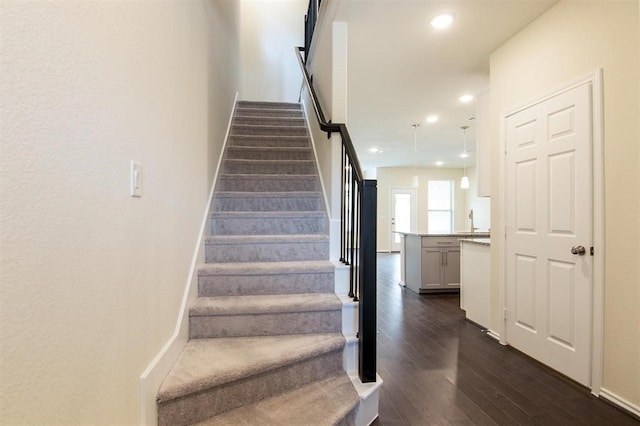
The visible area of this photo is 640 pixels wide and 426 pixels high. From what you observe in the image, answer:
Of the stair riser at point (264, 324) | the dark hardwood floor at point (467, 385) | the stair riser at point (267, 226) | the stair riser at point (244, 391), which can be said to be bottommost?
the dark hardwood floor at point (467, 385)

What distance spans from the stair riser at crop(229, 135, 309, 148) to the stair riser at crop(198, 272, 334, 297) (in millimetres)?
2002

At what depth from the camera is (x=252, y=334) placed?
6.33 ft

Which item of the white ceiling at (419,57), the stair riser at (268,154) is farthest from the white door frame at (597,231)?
the stair riser at (268,154)

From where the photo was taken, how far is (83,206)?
0.86 m

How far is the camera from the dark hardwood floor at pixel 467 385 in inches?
72.6

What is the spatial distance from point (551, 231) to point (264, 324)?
217 cm

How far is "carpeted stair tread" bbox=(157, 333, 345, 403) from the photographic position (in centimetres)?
142

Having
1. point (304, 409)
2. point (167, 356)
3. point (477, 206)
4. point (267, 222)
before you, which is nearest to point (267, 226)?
point (267, 222)

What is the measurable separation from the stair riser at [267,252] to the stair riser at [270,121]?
7.48 feet

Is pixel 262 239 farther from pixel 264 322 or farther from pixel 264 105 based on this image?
pixel 264 105

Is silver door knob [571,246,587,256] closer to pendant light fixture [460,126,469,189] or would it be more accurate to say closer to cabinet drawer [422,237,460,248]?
cabinet drawer [422,237,460,248]

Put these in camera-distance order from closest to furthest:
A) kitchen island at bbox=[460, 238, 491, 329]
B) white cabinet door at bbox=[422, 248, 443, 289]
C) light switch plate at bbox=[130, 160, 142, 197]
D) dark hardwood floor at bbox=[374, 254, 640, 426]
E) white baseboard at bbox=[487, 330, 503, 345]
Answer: light switch plate at bbox=[130, 160, 142, 197]
dark hardwood floor at bbox=[374, 254, 640, 426]
white baseboard at bbox=[487, 330, 503, 345]
kitchen island at bbox=[460, 238, 491, 329]
white cabinet door at bbox=[422, 248, 443, 289]

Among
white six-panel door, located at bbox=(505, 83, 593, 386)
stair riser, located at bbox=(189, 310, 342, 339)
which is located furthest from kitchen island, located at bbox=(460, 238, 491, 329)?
stair riser, located at bbox=(189, 310, 342, 339)

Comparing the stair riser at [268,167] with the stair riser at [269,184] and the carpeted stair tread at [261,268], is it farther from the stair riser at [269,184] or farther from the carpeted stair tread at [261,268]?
the carpeted stair tread at [261,268]
